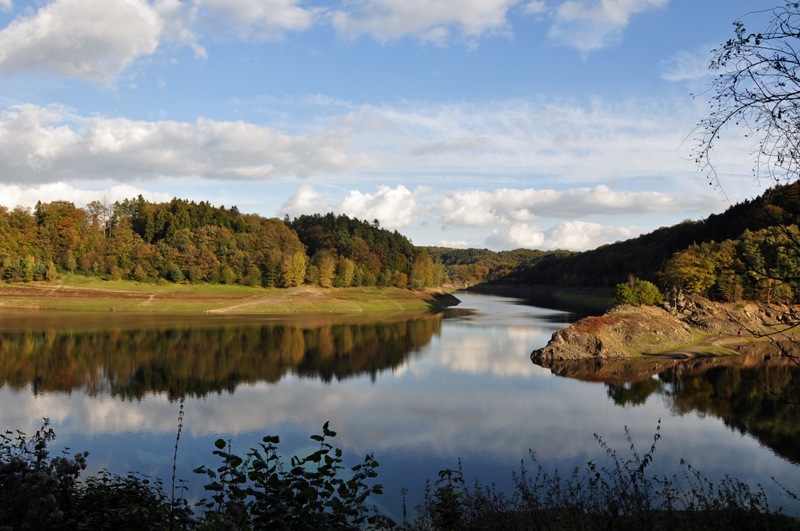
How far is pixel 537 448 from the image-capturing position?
23.9 meters

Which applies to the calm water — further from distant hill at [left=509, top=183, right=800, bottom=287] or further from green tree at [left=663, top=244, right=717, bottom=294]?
distant hill at [left=509, top=183, right=800, bottom=287]

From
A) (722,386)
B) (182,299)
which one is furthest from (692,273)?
(182,299)

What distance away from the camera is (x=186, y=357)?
4672cm

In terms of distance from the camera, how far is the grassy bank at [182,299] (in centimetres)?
8519

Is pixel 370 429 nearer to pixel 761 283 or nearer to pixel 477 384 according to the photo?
pixel 477 384

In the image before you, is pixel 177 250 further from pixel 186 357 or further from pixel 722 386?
pixel 722 386

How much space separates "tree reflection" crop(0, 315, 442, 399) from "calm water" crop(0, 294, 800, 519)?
19 cm

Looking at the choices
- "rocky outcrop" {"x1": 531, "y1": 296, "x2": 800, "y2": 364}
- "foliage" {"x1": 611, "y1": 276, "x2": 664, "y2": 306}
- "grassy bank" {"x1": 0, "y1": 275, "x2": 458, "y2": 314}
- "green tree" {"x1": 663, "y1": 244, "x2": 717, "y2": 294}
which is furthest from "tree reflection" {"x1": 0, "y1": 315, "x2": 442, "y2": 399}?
"green tree" {"x1": 663, "y1": 244, "x2": 717, "y2": 294}

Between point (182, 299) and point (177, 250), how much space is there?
21.2m

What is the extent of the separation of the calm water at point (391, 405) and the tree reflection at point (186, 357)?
0.19m

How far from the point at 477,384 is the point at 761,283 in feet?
111

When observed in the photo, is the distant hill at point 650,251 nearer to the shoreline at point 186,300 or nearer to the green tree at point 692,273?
the green tree at point 692,273

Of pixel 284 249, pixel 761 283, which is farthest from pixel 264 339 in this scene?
pixel 284 249

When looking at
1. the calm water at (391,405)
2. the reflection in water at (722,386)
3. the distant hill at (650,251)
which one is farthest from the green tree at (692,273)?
the calm water at (391,405)
